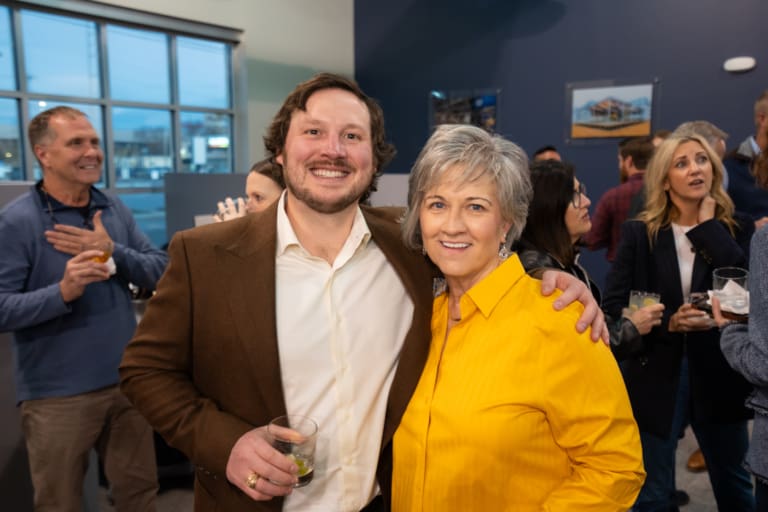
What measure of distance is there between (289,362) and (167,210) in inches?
123

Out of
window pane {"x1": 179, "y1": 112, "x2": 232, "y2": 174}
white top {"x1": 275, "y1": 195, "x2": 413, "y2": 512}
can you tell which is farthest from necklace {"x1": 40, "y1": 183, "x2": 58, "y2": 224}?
window pane {"x1": 179, "y1": 112, "x2": 232, "y2": 174}

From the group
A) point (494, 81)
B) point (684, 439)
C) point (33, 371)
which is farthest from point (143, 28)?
point (684, 439)

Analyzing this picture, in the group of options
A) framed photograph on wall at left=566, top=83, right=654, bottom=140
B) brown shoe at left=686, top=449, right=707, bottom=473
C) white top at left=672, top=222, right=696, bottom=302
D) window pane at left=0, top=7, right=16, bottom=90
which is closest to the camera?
white top at left=672, top=222, right=696, bottom=302

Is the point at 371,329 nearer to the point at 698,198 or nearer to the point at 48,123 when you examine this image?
the point at 698,198

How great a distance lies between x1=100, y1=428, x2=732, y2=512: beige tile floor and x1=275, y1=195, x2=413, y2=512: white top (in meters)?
2.01

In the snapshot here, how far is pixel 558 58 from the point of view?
5941mm

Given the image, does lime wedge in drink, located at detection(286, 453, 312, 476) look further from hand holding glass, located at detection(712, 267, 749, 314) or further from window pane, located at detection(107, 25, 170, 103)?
window pane, located at detection(107, 25, 170, 103)

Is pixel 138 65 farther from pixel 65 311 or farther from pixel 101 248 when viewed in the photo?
pixel 65 311

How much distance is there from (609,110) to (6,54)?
5635 millimetres

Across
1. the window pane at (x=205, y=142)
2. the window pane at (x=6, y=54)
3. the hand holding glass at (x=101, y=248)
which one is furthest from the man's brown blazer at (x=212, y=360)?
the window pane at (x=205, y=142)

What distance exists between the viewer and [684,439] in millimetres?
→ 3703

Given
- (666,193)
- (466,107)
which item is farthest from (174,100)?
(666,193)

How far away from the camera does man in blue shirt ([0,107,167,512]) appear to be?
2160mm

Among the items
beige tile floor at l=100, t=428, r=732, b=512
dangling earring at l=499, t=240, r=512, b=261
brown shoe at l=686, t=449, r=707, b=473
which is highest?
dangling earring at l=499, t=240, r=512, b=261
